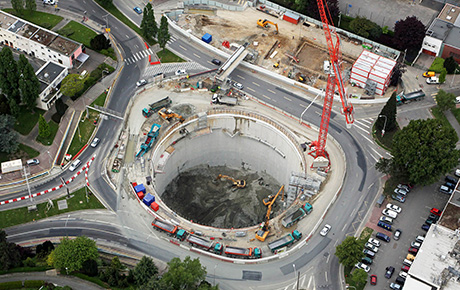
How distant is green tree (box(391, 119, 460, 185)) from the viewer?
176 meters

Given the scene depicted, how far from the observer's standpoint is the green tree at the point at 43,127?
19484cm

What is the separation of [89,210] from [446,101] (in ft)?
375

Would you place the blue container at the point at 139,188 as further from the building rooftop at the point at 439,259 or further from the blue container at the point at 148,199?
the building rooftop at the point at 439,259

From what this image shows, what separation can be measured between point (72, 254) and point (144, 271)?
19219mm

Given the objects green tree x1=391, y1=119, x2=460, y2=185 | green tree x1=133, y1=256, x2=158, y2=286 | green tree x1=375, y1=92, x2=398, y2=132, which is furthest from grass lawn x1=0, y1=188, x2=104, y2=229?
green tree x1=375, y1=92, x2=398, y2=132

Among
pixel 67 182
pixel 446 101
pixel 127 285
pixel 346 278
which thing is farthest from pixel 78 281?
pixel 446 101

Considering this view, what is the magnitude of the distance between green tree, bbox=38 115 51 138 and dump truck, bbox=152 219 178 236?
1874 inches

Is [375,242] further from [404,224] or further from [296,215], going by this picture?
[296,215]

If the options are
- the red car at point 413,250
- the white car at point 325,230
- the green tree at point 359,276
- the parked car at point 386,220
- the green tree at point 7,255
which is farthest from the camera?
the parked car at point 386,220

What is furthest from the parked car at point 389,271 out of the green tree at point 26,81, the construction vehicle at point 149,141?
the green tree at point 26,81

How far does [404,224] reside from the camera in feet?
582

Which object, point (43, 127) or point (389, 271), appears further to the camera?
point (43, 127)

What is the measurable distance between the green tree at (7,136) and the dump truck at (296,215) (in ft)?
279

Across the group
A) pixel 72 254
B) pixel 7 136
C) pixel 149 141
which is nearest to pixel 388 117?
pixel 149 141
